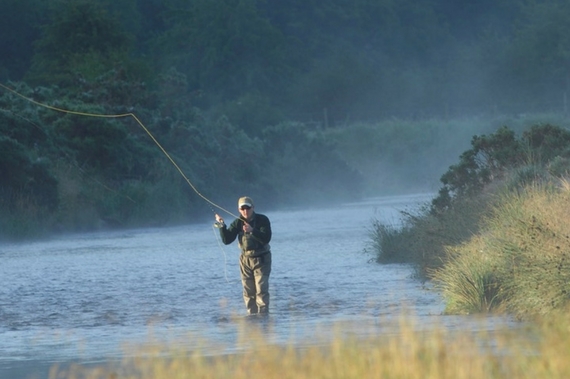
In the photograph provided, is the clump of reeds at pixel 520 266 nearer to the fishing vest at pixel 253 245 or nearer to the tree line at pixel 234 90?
the fishing vest at pixel 253 245

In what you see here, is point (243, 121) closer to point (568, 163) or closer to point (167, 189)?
point (167, 189)

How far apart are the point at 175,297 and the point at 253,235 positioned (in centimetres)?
366

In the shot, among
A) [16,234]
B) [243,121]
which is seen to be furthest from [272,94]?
[16,234]

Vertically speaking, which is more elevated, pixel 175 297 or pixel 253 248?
pixel 253 248

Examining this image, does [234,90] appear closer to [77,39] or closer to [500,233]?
[77,39]

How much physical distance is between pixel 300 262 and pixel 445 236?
15.2 feet

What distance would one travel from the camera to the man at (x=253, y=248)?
52.3 feet

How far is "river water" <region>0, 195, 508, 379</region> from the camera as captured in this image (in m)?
14.1

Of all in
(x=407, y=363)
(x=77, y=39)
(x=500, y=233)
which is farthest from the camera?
(x=77, y=39)

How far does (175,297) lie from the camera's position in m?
19.3

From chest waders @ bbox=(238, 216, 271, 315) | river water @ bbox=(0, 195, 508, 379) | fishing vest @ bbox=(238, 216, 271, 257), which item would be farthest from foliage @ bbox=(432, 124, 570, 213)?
fishing vest @ bbox=(238, 216, 271, 257)

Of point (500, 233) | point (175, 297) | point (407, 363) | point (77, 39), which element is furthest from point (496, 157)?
point (77, 39)

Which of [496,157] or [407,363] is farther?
[496,157]

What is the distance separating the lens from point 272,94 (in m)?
89.9
